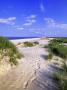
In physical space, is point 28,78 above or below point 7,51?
below

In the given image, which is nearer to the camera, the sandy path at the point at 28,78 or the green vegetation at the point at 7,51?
the sandy path at the point at 28,78

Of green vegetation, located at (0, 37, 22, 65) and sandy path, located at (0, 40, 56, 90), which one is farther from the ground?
green vegetation, located at (0, 37, 22, 65)

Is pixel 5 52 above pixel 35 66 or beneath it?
above

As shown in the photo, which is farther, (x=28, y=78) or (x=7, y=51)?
(x=7, y=51)

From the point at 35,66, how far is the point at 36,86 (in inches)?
119

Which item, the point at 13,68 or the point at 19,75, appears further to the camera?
the point at 13,68

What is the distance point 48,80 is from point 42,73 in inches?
42.0

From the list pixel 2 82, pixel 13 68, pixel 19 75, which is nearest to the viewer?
pixel 2 82

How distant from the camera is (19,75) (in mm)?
8180

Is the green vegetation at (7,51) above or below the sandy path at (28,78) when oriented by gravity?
above

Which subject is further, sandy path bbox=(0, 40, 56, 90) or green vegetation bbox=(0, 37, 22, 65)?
green vegetation bbox=(0, 37, 22, 65)

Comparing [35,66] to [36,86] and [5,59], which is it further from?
[36,86]

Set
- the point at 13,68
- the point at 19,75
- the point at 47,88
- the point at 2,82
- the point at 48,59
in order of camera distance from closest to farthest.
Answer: the point at 47,88, the point at 2,82, the point at 19,75, the point at 13,68, the point at 48,59

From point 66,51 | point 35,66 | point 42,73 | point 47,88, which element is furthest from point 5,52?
point 66,51
